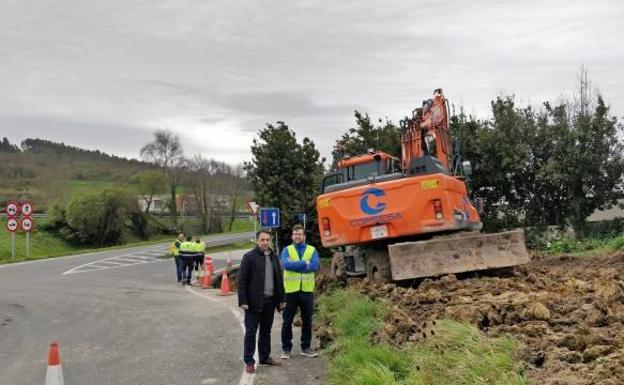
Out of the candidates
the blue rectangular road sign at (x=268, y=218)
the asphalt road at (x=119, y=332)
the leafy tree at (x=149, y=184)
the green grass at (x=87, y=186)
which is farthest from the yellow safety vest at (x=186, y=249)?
the leafy tree at (x=149, y=184)

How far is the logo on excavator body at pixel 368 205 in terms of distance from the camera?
1202 cm

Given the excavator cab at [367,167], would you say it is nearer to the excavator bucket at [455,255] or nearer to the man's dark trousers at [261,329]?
the excavator bucket at [455,255]

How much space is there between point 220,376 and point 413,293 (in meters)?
3.54

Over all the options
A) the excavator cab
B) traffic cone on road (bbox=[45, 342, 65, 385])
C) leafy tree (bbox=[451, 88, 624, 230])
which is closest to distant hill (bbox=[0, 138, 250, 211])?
leafy tree (bbox=[451, 88, 624, 230])

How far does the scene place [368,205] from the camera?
12.2 m

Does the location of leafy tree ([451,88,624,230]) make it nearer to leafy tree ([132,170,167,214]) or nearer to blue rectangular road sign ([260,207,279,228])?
blue rectangular road sign ([260,207,279,228])

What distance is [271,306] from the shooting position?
8.51 metres

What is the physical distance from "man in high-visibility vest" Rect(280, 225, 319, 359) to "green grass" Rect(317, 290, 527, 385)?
1.45ft

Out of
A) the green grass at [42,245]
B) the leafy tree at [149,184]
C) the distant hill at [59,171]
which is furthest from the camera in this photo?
the leafy tree at [149,184]

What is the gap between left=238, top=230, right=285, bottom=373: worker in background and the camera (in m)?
8.16

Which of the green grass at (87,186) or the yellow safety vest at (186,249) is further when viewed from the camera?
the green grass at (87,186)

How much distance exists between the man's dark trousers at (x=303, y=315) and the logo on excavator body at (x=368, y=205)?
338 cm

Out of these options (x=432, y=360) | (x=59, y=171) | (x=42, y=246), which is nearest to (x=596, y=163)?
(x=432, y=360)

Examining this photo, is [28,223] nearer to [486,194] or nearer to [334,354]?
[486,194]
